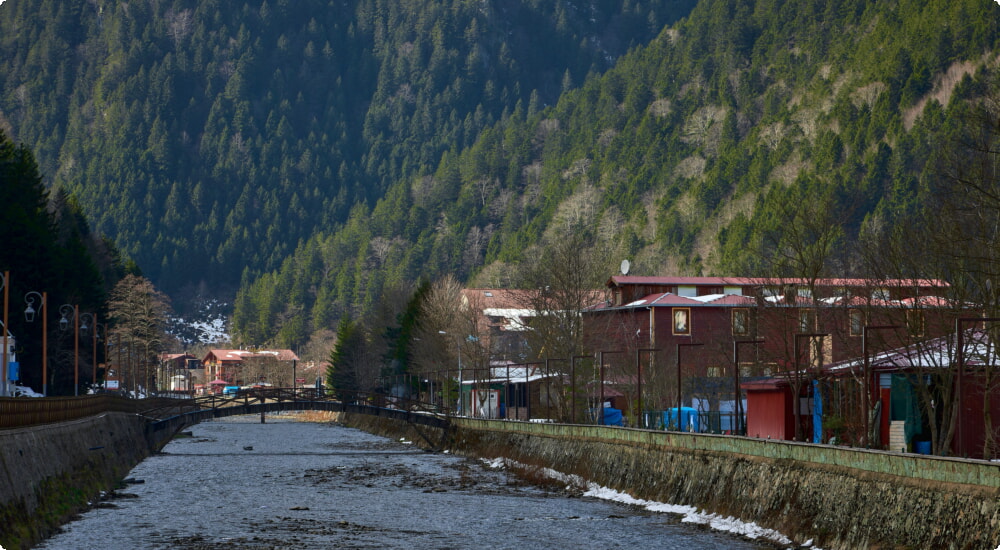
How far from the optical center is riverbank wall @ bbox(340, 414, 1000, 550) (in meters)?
24.8

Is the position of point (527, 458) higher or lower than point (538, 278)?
lower

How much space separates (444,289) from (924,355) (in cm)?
10877

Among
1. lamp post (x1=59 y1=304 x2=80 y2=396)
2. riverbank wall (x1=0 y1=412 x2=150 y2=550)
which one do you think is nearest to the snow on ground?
riverbank wall (x1=0 y1=412 x2=150 y2=550)

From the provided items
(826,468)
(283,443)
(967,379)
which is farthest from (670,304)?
(826,468)

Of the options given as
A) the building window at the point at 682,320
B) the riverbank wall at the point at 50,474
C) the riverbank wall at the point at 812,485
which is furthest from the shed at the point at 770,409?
the building window at the point at 682,320

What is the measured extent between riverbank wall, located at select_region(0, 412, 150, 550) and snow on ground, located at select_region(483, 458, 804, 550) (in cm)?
Answer: 1899

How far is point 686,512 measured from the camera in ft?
131

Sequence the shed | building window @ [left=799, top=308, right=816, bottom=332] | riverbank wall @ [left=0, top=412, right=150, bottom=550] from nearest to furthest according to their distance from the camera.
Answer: riverbank wall @ [left=0, top=412, right=150, bottom=550], the shed, building window @ [left=799, top=308, right=816, bottom=332]

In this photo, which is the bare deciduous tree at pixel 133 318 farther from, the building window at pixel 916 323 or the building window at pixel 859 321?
the building window at pixel 916 323

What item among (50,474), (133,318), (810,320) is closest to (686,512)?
(810,320)

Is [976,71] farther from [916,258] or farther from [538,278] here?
[916,258]

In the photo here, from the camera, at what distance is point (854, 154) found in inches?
7510

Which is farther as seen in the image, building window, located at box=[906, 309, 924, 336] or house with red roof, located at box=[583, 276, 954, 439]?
house with red roof, located at box=[583, 276, 954, 439]

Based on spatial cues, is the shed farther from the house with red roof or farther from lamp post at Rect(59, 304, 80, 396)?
lamp post at Rect(59, 304, 80, 396)
